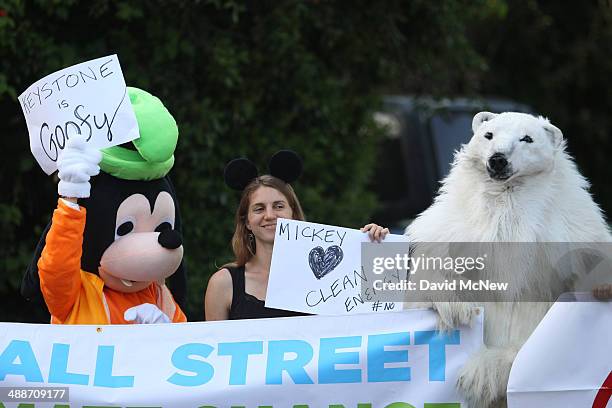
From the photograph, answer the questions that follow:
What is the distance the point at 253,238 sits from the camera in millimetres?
4406

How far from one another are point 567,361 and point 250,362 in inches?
45.4

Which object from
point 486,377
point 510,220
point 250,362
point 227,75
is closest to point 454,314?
point 486,377

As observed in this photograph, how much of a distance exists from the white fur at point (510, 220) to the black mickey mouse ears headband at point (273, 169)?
0.75m

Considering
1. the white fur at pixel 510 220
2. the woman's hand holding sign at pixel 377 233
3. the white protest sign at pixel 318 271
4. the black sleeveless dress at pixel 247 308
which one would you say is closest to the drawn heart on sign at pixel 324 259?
the white protest sign at pixel 318 271

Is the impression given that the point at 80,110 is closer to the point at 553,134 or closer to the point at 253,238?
the point at 253,238

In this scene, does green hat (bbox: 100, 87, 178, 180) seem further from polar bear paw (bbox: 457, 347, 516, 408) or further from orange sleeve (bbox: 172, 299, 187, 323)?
polar bear paw (bbox: 457, 347, 516, 408)

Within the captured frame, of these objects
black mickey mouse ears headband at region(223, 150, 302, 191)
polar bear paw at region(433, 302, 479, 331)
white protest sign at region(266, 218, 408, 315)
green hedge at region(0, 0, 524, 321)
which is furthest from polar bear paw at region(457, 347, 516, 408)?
green hedge at region(0, 0, 524, 321)

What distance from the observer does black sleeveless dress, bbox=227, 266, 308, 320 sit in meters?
4.21

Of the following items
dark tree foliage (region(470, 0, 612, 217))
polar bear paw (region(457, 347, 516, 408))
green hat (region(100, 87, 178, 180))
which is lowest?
polar bear paw (region(457, 347, 516, 408))

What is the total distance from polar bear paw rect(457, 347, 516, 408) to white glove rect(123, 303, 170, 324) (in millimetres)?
1228

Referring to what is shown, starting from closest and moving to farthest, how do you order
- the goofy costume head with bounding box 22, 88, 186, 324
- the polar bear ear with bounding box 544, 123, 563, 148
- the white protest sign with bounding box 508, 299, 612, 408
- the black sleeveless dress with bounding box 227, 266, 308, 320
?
the white protest sign with bounding box 508, 299, 612, 408, the polar bear ear with bounding box 544, 123, 563, 148, the goofy costume head with bounding box 22, 88, 186, 324, the black sleeveless dress with bounding box 227, 266, 308, 320

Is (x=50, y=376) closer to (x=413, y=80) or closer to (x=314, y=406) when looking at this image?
(x=314, y=406)

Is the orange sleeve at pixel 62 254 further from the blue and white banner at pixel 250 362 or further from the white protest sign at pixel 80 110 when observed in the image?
the white protest sign at pixel 80 110

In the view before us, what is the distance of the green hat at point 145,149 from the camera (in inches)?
159
